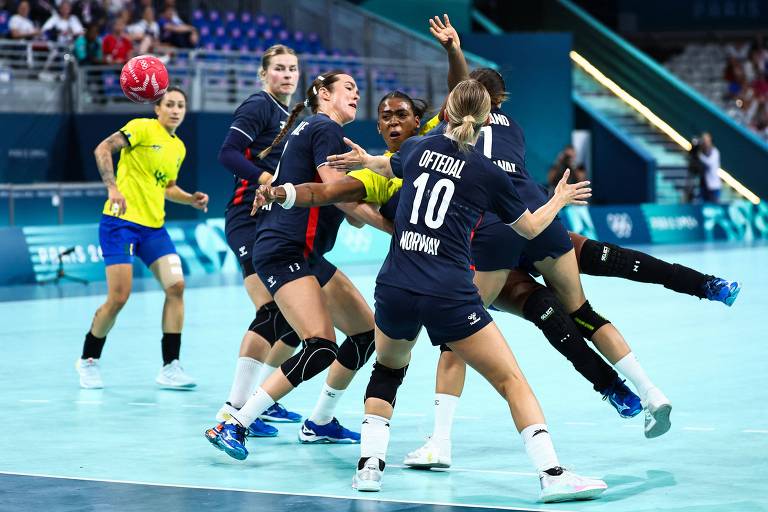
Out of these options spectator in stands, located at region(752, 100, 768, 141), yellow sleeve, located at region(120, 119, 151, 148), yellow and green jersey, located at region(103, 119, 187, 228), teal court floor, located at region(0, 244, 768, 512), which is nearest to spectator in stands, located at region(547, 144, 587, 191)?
spectator in stands, located at region(752, 100, 768, 141)

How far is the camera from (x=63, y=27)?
2317 cm

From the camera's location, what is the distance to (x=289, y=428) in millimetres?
8336

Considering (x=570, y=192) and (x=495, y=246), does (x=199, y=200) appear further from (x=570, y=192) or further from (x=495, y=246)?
(x=570, y=192)

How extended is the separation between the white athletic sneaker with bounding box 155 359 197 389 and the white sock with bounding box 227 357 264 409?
181 cm

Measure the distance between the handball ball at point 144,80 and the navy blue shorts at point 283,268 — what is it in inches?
103

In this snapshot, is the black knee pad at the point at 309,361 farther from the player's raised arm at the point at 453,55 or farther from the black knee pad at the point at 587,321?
the player's raised arm at the point at 453,55

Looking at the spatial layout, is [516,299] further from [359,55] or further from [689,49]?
[689,49]

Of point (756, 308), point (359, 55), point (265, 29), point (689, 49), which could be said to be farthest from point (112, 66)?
point (689, 49)

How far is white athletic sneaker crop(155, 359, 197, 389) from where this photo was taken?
9789mm

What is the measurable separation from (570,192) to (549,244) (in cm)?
111

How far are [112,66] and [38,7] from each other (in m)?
2.02

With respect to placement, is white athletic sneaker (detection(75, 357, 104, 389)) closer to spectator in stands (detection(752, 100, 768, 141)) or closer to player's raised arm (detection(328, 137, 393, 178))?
player's raised arm (detection(328, 137, 393, 178))

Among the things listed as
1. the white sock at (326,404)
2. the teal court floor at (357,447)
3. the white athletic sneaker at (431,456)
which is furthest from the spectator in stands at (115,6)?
the white athletic sneaker at (431,456)

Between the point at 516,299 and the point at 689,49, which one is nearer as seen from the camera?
the point at 516,299
